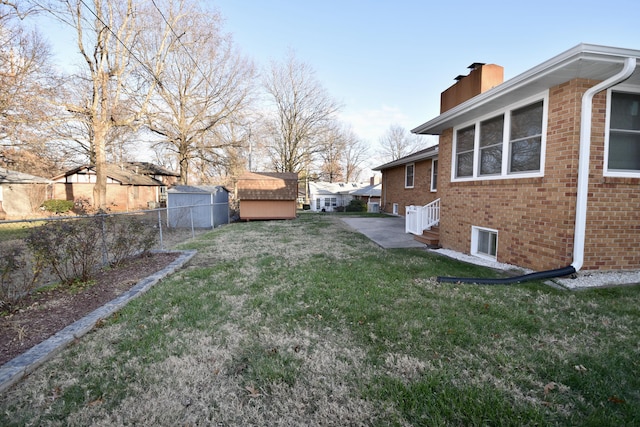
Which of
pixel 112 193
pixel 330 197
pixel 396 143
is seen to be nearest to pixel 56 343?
pixel 112 193

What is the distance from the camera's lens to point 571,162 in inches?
173

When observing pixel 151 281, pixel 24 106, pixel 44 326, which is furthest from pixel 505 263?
pixel 24 106

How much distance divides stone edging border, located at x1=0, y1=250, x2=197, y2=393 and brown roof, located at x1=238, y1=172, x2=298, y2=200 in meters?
12.1

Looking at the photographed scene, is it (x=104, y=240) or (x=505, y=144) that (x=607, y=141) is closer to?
(x=505, y=144)

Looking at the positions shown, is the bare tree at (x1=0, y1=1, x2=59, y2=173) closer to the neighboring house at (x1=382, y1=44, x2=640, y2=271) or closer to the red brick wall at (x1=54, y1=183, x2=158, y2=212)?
the red brick wall at (x1=54, y1=183, x2=158, y2=212)

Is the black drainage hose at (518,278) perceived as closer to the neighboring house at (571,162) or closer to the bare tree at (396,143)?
the neighboring house at (571,162)

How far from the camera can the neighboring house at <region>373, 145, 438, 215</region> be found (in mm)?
13223

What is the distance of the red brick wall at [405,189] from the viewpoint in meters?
13.8

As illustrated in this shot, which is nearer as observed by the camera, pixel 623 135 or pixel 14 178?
pixel 623 135

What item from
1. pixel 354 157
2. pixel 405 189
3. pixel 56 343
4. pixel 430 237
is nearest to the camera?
pixel 56 343

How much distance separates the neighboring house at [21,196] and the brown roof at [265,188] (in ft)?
47.0

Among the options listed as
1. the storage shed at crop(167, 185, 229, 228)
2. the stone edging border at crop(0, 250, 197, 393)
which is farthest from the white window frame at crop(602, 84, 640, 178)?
the storage shed at crop(167, 185, 229, 228)

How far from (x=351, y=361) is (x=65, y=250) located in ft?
14.6

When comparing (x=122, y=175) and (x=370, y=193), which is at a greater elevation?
(x=122, y=175)
